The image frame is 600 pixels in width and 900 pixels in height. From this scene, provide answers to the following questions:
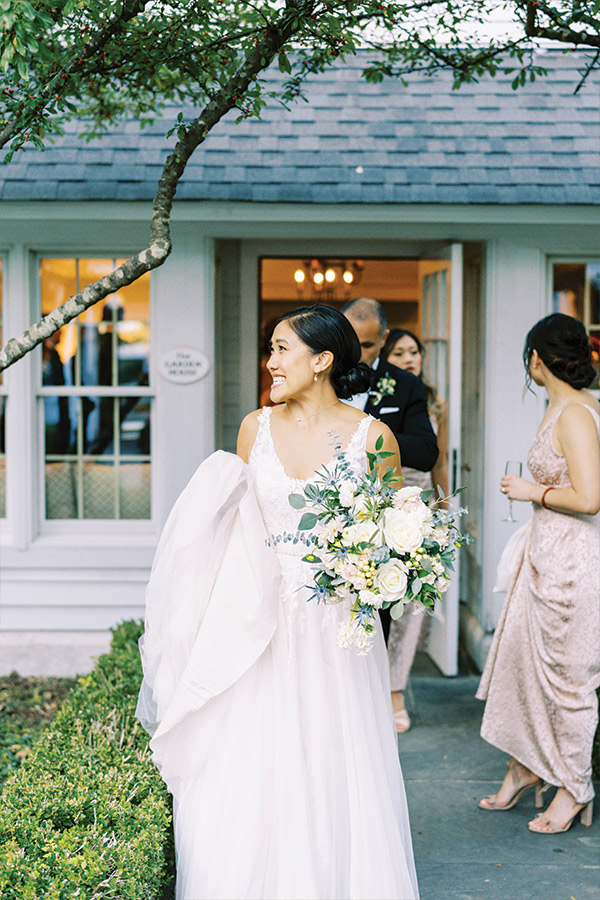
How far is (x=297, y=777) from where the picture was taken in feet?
9.61

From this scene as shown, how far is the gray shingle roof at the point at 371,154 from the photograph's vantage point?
231 inches

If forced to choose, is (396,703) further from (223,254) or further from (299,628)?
(223,254)

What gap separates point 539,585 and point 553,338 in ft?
3.60

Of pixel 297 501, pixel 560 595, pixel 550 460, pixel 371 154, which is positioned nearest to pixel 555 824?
pixel 560 595

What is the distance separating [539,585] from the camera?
13.9 ft

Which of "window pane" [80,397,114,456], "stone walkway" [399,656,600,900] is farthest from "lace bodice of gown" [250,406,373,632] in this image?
"window pane" [80,397,114,456]

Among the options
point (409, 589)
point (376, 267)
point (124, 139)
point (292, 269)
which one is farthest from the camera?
point (376, 267)

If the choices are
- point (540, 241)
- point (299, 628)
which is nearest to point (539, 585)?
point (299, 628)

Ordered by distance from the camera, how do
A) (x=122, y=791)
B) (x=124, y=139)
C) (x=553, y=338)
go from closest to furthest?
(x=122, y=791), (x=553, y=338), (x=124, y=139)

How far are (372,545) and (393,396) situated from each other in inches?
90.9

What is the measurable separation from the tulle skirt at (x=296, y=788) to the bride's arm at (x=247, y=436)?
0.56 meters

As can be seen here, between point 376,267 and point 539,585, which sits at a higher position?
point 376,267

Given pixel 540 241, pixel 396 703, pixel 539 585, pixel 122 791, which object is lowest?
pixel 396 703

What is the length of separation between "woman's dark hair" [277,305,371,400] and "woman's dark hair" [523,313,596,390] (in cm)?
117
